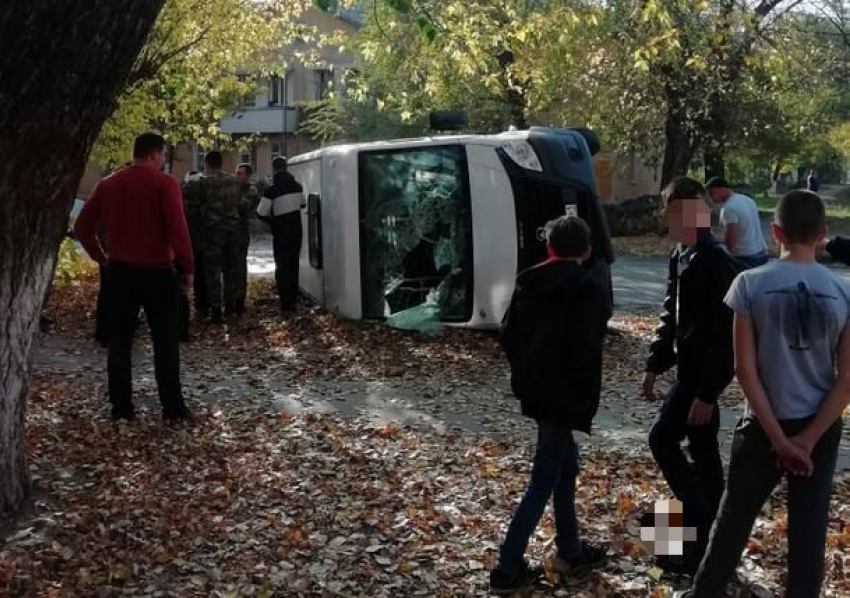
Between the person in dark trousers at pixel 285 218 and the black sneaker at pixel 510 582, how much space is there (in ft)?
27.1

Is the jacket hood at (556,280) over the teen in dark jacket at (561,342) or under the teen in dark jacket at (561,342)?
over

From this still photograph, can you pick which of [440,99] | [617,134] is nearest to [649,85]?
[617,134]

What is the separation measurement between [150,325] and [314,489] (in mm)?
2047

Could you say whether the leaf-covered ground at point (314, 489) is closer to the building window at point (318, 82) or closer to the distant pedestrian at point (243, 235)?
the distant pedestrian at point (243, 235)

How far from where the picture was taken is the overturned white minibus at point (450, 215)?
9992 mm

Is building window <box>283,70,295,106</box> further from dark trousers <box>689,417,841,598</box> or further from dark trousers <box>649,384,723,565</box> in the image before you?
dark trousers <box>689,417,841,598</box>

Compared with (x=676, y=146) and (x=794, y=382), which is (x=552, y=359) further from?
(x=676, y=146)

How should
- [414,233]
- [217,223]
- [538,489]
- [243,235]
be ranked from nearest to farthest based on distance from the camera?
[538,489]
[414,233]
[217,223]
[243,235]

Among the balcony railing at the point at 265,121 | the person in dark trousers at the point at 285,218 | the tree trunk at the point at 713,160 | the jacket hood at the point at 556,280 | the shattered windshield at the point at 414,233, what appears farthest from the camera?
the balcony railing at the point at 265,121

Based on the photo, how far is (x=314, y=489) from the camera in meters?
5.80

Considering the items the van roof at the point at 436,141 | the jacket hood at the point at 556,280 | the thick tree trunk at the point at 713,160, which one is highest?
the thick tree trunk at the point at 713,160

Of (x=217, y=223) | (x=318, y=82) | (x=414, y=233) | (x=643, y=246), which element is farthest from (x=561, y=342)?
(x=318, y=82)

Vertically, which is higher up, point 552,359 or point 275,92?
point 275,92

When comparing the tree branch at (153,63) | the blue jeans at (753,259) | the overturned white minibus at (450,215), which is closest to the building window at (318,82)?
the tree branch at (153,63)
